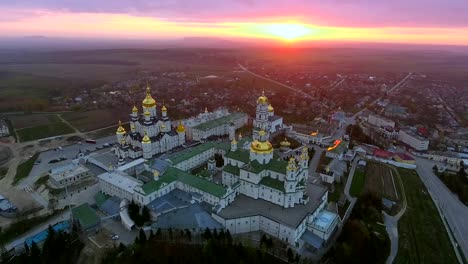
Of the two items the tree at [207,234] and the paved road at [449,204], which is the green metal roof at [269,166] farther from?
the paved road at [449,204]

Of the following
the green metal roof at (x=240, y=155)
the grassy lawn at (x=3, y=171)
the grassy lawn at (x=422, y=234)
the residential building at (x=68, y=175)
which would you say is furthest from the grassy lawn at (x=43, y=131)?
the grassy lawn at (x=422, y=234)

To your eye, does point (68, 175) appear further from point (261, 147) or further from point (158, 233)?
point (261, 147)

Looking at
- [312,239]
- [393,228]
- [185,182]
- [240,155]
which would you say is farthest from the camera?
[240,155]

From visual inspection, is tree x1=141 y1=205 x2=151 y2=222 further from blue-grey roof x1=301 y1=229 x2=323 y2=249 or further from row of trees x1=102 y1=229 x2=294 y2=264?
blue-grey roof x1=301 y1=229 x2=323 y2=249

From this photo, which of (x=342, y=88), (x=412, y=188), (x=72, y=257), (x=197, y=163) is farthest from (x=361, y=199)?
(x=342, y=88)

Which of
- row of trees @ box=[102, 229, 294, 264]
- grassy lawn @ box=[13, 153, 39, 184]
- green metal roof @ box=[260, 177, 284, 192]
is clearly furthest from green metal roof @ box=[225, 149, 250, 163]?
grassy lawn @ box=[13, 153, 39, 184]

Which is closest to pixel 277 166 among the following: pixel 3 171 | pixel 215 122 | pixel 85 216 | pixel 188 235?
pixel 188 235
